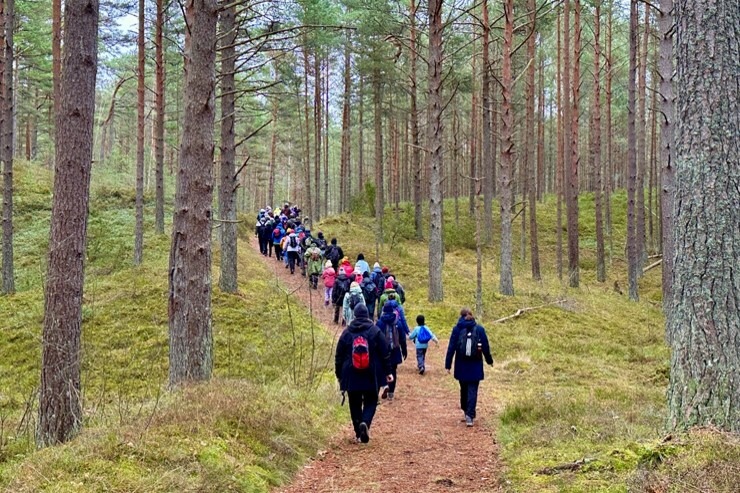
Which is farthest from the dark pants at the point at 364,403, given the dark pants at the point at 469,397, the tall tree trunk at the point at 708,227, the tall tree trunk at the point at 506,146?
the tall tree trunk at the point at 506,146

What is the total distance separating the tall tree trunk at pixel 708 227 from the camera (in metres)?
4.48

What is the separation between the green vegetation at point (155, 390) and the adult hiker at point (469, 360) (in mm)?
1826

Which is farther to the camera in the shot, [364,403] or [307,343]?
[307,343]

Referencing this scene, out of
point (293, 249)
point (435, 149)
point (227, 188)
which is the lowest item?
point (293, 249)

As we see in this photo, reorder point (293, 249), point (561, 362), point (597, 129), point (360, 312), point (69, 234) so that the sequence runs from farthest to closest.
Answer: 1. point (597, 129)
2. point (293, 249)
3. point (561, 362)
4. point (360, 312)
5. point (69, 234)

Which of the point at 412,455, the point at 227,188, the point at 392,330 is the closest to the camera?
the point at 412,455

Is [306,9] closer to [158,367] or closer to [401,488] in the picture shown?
[158,367]

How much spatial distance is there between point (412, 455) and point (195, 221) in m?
4.05

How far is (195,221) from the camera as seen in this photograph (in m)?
7.82

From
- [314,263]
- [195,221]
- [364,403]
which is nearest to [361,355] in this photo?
[364,403]

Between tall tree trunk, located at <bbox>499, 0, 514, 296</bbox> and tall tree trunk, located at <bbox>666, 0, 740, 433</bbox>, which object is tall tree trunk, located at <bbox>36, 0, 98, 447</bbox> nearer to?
tall tree trunk, located at <bbox>666, 0, 740, 433</bbox>

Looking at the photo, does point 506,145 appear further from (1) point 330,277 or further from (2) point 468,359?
(2) point 468,359

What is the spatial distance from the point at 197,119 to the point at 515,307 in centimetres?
1192

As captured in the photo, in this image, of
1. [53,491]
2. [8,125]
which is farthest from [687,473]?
[8,125]
